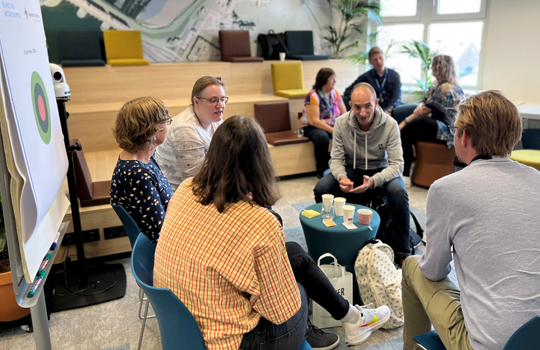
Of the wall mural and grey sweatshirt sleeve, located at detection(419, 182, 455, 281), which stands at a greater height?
the wall mural

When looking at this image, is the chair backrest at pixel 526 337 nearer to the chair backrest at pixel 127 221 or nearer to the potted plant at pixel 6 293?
the chair backrest at pixel 127 221

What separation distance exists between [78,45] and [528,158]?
4907 millimetres

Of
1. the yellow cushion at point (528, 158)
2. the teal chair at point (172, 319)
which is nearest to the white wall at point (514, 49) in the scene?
the yellow cushion at point (528, 158)

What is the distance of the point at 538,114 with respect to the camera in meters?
4.12

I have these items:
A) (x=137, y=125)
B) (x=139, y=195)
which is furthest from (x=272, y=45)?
(x=139, y=195)

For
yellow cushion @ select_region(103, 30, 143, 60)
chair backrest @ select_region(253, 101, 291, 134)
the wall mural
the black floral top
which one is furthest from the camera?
the wall mural

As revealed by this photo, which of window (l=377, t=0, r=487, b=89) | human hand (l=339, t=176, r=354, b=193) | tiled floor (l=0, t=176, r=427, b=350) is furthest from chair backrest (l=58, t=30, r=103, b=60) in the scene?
window (l=377, t=0, r=487, b=89)

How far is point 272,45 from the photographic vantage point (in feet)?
19.5

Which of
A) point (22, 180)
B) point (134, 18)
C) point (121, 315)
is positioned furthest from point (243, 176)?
point (134, 18)

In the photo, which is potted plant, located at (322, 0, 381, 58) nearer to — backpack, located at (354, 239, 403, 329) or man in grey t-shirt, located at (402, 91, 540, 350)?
backpack, located at (354, 239, 403, 329)

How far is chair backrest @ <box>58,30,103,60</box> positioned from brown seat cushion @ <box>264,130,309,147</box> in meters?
2.36

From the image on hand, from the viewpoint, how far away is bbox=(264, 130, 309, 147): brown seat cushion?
14.4 feet

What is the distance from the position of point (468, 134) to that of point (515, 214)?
1.13ft

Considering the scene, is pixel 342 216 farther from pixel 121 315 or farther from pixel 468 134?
pixel 121 315
